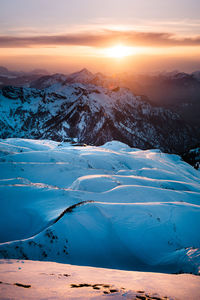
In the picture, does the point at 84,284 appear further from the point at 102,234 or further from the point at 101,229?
the point at 101,229

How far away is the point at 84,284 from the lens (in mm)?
6574

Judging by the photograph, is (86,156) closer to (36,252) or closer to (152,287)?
(36,252)

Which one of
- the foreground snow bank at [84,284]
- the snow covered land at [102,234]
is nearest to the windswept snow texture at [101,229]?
the snow covered land at [102,234]

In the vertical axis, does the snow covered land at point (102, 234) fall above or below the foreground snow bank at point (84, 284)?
below

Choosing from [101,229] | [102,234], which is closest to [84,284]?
[102,234]

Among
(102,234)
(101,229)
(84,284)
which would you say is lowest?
(102,234)

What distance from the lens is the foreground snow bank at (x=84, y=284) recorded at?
5.50m

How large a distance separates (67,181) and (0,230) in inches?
448

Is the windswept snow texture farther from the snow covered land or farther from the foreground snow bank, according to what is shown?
the foreground snow bank

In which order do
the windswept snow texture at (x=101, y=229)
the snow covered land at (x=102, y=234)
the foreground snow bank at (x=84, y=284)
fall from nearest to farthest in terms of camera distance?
1. the foreground snow bank at (x=84, y=284)
2. the snow covered land at (x=102, y=234)
3. the windswept snow texture at (x=101, y=229)

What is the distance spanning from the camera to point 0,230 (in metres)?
12.1

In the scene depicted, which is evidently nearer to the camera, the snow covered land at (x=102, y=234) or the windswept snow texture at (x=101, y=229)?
the snow covered land at (x=102, y=234)

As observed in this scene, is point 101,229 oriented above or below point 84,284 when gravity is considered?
below

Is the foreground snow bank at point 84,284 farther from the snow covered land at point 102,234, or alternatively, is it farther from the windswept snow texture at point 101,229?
the windswept snow texture at point 101,229
